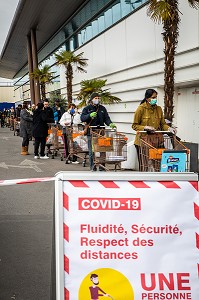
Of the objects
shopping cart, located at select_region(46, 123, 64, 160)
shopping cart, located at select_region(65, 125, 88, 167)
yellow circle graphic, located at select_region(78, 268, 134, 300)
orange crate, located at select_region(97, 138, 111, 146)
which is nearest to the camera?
yellow circle graphic, located at select_region(78, 268, 134, 300)

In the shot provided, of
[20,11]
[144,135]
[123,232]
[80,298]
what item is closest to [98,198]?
[123,232]

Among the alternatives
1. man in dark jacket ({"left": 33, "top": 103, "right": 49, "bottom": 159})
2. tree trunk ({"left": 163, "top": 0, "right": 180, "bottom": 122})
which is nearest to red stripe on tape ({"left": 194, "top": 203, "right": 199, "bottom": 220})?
tree trunk ({"left": 163, "top": 0, "right": 180, "bottom": 122})

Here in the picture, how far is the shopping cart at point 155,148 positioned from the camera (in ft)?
19.6

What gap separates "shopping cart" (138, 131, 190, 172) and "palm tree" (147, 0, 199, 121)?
4494 mm

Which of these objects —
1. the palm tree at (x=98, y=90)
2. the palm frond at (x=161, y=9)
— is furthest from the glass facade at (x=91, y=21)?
the palm frond at (x=161, y=9)

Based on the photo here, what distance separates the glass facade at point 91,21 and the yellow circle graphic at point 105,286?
569 inches

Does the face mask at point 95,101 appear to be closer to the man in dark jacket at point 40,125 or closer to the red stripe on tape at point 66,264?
the man in dark jacket at point 40,125

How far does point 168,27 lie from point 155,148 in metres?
5.67

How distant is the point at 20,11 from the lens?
29750 mm

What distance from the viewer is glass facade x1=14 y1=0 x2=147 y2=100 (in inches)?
720

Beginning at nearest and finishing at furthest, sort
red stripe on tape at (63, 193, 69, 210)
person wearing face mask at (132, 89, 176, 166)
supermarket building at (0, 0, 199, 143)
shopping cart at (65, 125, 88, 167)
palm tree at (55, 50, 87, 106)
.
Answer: red stripe on tape at (63, 193, 69, 210)
person wearing face mask at (132, 89, 176, 166)
shopping cart at (65, 125, 88, 167)
supermarket building at (0, 0, 199, 143)
palm tree at (55, 50, 87, 106)

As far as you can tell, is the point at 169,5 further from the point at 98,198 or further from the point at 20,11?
the point at 20,11

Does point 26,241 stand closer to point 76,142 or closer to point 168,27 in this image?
point 76,142

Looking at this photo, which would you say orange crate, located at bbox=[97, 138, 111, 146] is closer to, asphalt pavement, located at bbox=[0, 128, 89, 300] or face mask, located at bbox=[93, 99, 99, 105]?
face mask, located at bbox=[93, 99, 99, 105]
